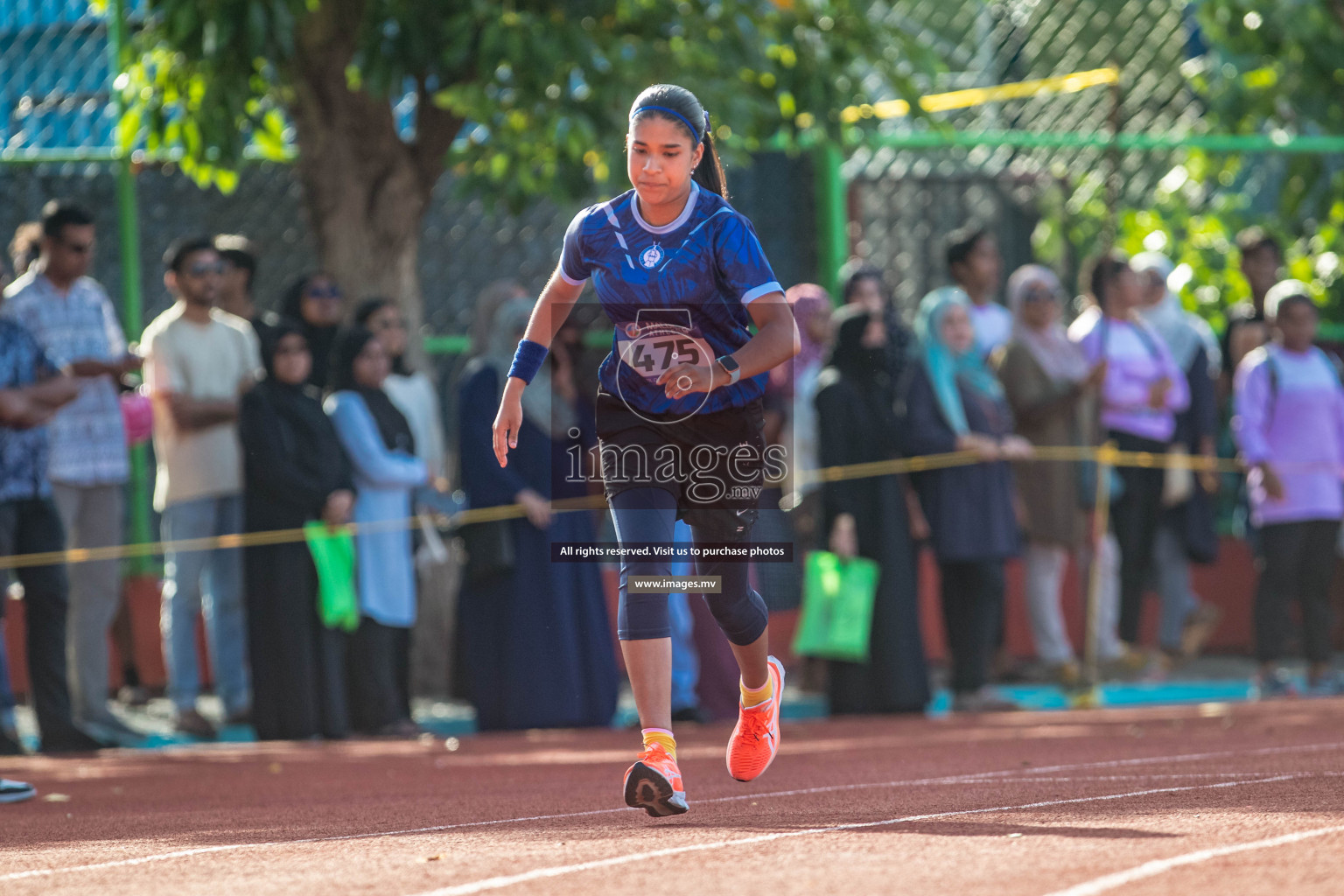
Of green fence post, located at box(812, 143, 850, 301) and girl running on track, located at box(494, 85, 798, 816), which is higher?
green fence post, located at box(812, 143, 850, 301)

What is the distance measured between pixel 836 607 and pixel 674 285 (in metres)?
5.32

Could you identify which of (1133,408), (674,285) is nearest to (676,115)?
(674,285)

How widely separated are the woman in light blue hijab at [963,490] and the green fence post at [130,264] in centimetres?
466

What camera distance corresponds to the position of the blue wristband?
5.79m

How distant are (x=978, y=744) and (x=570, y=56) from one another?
407cm

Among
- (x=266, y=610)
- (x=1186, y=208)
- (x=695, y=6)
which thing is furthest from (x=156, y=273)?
(x=1186, y=208)

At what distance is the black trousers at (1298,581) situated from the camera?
11516 millimetres

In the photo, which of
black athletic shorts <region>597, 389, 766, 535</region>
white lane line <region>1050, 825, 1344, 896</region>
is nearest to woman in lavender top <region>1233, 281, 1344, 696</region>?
black athletic shorts <region>597, 389, 766, 535</region>

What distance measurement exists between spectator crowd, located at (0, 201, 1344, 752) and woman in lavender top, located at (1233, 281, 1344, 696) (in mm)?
18

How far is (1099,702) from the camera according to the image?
11273mm

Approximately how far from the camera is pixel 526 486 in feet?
34.5

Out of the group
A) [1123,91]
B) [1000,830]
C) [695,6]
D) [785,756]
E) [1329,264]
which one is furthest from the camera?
[1123,91]

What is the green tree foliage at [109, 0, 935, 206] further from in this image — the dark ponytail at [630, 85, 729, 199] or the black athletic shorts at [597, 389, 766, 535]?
the black athletic shorts at [597, 389, 766, 535]

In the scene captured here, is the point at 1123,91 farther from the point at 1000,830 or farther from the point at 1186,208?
the point at 1000,830
